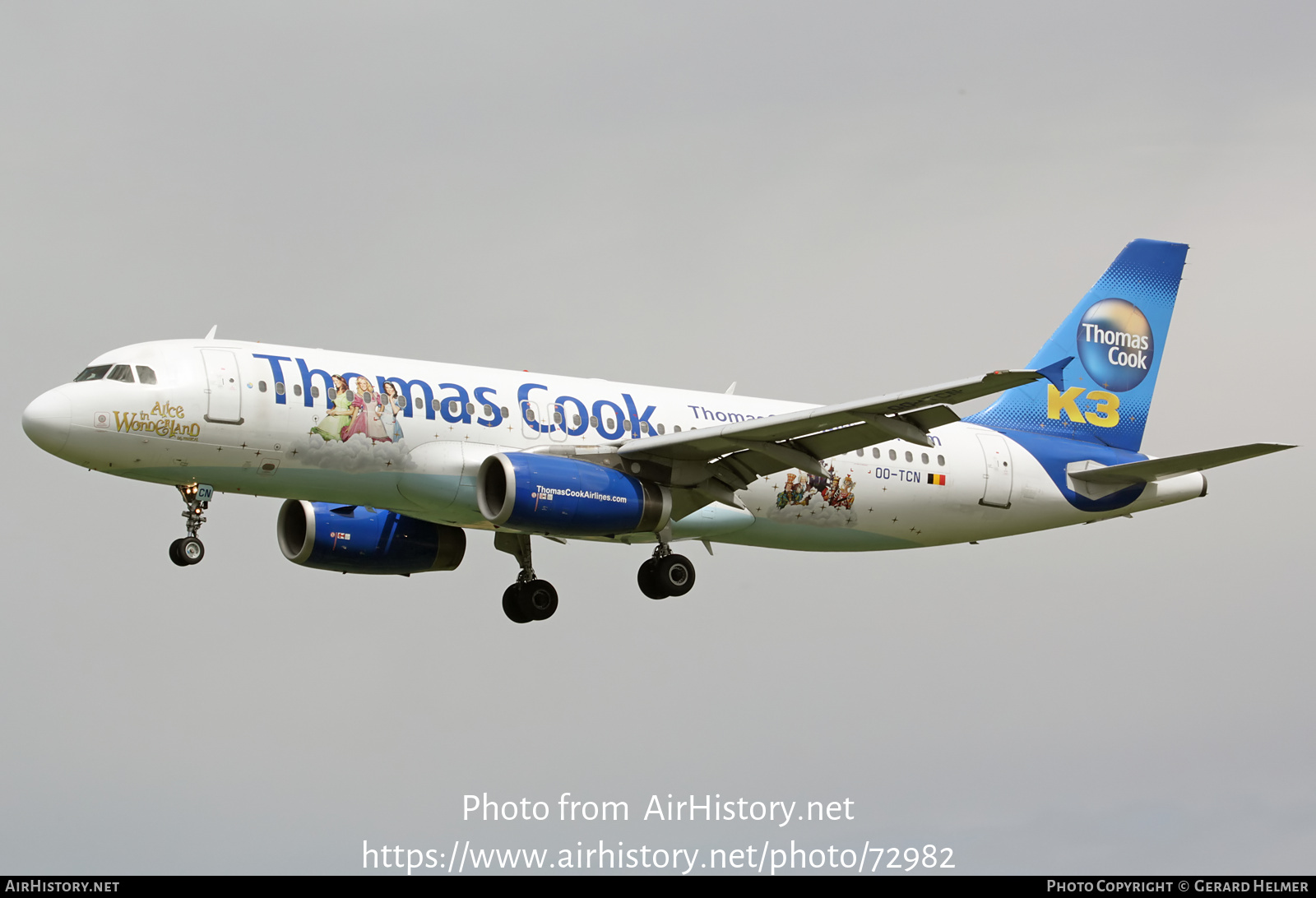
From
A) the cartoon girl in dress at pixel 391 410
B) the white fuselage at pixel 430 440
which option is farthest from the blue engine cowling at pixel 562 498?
the cartoon girl in dress at pixel 391 410

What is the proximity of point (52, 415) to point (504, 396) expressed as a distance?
8.33 metres

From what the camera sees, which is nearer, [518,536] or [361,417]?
[361,417]

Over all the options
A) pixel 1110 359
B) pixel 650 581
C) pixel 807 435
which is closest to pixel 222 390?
pixel 650 581

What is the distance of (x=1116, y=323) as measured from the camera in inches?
1681

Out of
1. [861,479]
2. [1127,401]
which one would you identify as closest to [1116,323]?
[1127,401]

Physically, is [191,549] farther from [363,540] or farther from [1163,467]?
[1163,467]

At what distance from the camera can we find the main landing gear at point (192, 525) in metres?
32.2

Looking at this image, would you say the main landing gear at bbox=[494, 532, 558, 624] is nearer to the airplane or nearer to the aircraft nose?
the airplane

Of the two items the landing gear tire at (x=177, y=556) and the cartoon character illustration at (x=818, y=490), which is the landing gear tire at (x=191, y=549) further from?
the cartoon character illustration at (x=818, y=490)

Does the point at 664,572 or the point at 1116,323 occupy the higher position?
the point at 1116,323

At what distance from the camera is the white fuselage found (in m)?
31.6

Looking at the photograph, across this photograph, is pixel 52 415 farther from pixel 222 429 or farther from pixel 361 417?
pixel 361 417

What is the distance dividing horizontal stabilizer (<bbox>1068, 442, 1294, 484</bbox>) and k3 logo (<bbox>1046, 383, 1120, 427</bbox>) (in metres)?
1.46

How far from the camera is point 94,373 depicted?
3206cm
